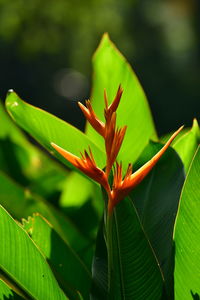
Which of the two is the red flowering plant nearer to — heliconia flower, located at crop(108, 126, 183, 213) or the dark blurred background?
heliconia flower, located at crop(108, 126, 183, 213)

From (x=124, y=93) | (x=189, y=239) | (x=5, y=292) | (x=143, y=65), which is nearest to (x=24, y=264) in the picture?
(x=5, y=292)

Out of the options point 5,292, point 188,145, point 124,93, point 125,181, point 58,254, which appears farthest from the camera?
point 124,93

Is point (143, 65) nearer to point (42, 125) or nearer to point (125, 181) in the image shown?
point (42, 125)

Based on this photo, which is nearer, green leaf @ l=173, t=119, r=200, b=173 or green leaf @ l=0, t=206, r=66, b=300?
green leaf @ l=0, t=206, r=66, b=300

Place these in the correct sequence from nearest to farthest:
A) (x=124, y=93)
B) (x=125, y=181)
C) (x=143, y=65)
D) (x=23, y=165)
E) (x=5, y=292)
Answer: (x=125, y=181) < (x=5, y=292) < (x=124, y=93) < (x=23, y=165) < (x=143, y=65)

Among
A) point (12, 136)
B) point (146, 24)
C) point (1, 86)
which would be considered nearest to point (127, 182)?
point (12, 136)

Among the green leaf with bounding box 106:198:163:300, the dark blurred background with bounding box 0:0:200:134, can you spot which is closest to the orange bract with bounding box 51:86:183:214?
the green leaf with bounding box 106:198:163:300

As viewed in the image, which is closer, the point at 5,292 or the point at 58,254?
the point at 5,292

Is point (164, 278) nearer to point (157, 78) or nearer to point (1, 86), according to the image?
point (157, 78)
